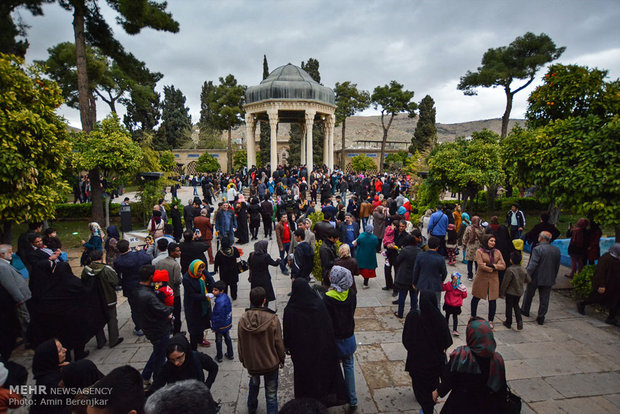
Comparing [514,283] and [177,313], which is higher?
[514,283]

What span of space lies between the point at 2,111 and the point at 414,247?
25.7ft

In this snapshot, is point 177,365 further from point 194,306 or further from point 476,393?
point 476,393

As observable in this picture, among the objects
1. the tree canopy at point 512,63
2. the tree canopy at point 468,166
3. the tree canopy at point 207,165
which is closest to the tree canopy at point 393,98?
the tree canopy at point 512,63

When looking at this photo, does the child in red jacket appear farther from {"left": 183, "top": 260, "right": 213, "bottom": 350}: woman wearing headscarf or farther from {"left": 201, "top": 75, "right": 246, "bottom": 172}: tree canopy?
{"left": 201, "top": 75, "right": 246, "bottom": 172}: tree canopy

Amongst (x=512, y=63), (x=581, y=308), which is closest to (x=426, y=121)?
(x=512, y=63)

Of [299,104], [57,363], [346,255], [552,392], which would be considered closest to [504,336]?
[552,392]

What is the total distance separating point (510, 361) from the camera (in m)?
4.82

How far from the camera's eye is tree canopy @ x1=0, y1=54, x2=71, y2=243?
6.01 m

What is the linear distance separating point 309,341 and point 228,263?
3.09 meters

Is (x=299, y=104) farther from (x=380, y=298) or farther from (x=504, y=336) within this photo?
(x=504, y=336)

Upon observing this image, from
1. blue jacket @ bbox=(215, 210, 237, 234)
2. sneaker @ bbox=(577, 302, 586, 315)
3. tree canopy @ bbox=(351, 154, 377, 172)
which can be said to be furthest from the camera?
tree canopy @ bbox=(351, 154, 377, 172)

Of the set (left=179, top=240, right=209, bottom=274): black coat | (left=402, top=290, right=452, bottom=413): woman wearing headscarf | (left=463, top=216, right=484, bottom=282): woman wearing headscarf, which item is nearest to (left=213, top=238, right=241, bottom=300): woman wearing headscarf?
(left=179, top=240, right=209, bottom=274): black coat

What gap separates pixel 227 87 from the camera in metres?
35.7

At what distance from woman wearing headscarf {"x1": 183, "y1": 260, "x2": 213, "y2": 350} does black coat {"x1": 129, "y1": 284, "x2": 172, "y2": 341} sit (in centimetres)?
42
